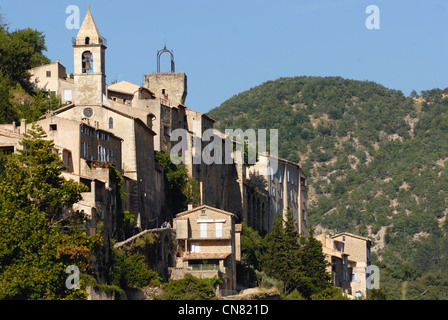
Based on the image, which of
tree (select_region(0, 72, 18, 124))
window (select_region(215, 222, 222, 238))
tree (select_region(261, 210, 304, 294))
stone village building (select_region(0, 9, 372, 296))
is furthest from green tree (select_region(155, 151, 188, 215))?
tree (select_region(0, 72, 18, 124))

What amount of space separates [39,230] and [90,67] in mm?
24729

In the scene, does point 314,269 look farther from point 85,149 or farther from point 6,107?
point 6,107

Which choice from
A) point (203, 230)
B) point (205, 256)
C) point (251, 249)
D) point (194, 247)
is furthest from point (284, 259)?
point (205, 256)

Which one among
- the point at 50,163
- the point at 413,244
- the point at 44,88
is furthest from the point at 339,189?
the point at 50,163

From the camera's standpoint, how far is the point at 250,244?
247ft

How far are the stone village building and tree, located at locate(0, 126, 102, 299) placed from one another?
355 centimetres

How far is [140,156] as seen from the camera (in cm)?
7056

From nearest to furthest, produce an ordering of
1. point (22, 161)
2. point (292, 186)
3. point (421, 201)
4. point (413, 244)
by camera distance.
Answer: point (22, 161)
point (292, 186)
point (413, 244)
point (421, 201)

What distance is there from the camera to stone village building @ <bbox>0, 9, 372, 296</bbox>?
6166cm

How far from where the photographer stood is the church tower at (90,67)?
70688 millimetres
